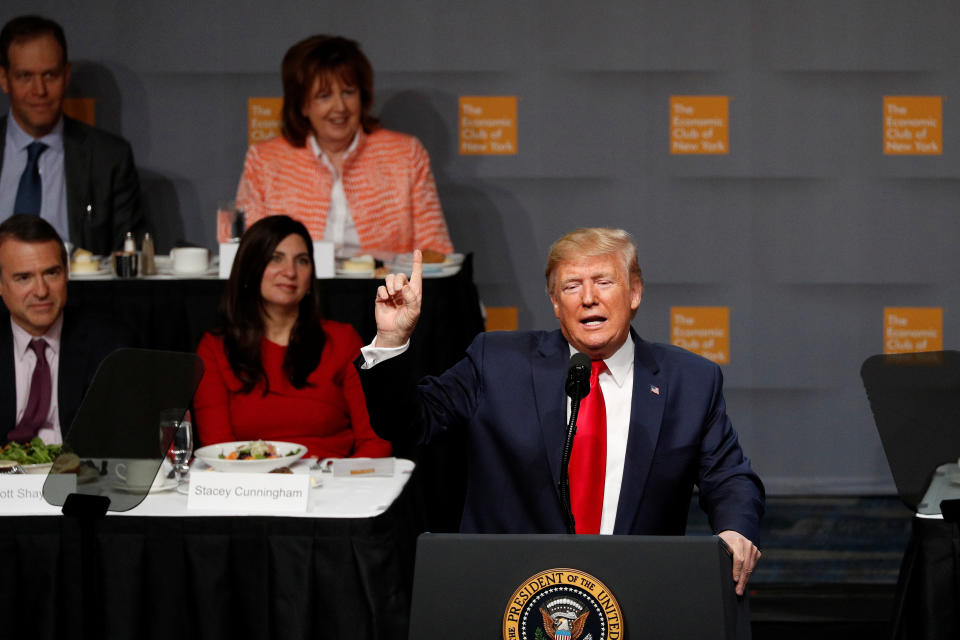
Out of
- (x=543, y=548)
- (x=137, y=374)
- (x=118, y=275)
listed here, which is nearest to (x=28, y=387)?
(x=118, y=275)

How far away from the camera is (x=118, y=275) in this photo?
4.07m

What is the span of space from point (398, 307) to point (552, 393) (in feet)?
1.37

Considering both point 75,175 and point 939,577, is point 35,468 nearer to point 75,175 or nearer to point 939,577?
point 939,577

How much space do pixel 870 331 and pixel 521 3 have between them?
227cm

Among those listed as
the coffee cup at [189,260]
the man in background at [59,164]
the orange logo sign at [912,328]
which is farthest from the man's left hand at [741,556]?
the orange logo sign at [912,328]

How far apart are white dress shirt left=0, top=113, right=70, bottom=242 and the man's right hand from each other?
3398 millimetres

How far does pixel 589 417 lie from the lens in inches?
91.0

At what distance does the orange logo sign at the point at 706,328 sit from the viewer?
5.69 meters

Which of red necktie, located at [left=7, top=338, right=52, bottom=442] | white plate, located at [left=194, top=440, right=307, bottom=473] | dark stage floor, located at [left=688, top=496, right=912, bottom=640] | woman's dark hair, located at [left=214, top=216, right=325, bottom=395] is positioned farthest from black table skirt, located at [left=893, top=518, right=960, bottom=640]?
red necktie, located at [left=7, top=338, right=52, bottom=442]

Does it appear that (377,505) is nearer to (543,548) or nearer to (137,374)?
(137,374)

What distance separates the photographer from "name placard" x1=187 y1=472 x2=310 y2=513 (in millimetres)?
2453

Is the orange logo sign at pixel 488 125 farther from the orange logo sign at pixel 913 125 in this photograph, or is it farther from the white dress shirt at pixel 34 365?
the white dress shirt at pixel 34 365

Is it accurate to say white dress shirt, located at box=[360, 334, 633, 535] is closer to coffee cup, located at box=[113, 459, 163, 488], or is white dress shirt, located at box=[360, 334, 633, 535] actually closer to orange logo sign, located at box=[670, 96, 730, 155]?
coffee cup, located at box=[113, 459, 163, 488]

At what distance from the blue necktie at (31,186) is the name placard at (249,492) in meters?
3.02
